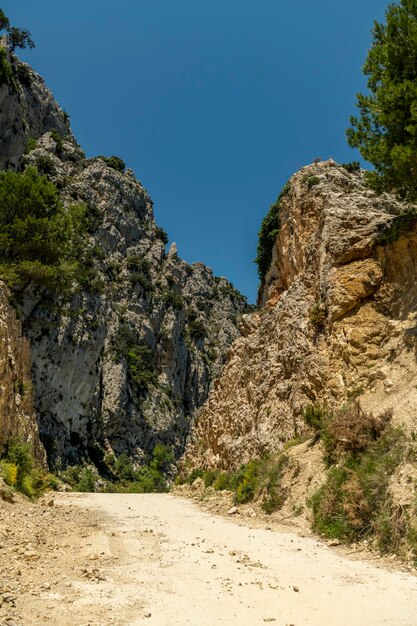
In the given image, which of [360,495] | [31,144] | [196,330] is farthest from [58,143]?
[360,495]

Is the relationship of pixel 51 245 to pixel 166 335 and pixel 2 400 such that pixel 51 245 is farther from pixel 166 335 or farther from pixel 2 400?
pixel 166 335

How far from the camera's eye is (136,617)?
4.17 m

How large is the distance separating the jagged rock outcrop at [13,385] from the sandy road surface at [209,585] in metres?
8.66

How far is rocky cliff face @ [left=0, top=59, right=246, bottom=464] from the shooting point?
45875 millimetres

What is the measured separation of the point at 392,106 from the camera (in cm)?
1413

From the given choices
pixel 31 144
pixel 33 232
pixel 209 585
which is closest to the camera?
pixel 209 585

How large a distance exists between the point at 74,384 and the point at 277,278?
1224 inches

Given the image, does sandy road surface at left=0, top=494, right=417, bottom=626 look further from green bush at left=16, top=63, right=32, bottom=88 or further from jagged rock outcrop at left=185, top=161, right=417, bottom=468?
green bush at left=16, top=63, right=32, bottom=88

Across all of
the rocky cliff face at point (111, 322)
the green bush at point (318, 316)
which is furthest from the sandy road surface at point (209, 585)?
the rocky cliff face at point (111, 322)

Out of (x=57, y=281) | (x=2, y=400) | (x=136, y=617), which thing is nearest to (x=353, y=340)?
(x=2, y=400)

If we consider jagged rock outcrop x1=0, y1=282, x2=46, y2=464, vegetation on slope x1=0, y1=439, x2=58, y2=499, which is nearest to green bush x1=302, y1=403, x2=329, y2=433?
vegetation on slope x1=0, y1=439, x2=58, y2=499

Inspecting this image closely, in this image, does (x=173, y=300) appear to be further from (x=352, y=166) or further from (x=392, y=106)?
(x=392, y=106)

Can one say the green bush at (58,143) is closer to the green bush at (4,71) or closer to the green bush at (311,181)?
the green bush at (4,71)

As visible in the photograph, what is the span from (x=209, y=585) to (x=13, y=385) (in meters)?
15.3
